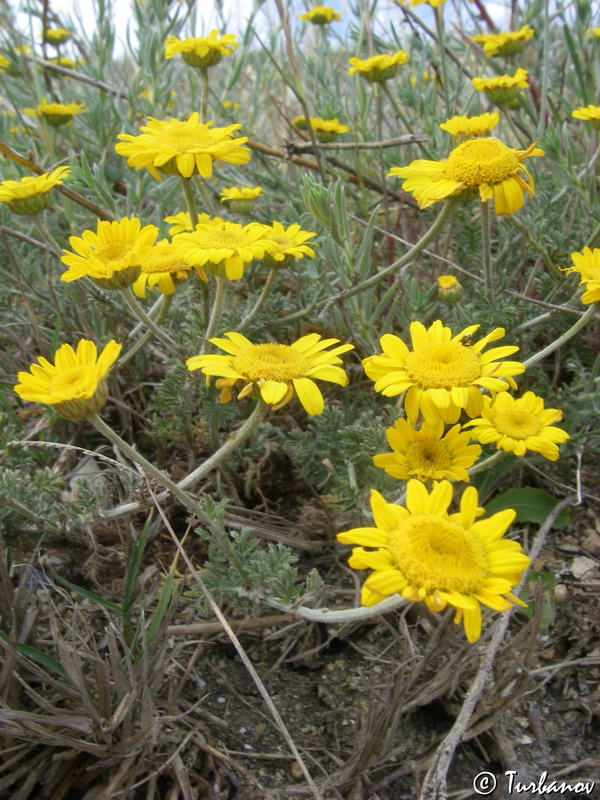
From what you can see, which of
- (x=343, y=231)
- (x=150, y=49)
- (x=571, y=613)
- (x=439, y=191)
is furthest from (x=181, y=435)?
(x=150, y=49)

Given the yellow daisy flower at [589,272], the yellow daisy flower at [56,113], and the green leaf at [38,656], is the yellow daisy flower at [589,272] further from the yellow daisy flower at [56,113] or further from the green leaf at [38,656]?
the yellow daisy flower at [56,113]

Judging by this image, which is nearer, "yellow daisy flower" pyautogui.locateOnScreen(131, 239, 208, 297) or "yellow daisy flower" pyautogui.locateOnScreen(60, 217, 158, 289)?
"yellow daisy flower" pyautogui.locateOnScreen(60, 217, 158, 289)

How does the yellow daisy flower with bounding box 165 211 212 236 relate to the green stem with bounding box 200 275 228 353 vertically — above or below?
above

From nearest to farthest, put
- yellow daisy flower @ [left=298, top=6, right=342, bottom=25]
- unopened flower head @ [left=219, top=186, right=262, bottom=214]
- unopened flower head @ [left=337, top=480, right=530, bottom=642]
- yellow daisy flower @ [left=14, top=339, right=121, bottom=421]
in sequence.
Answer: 1. unopened flower head @ [left=337, top=480, right=530, bottom=642]
2. yellow daisy flower @ [left=14, top=339, right=121, bottom=421]
3. unopened flower head @ [left=219, top=186, right=262, bottom=214]
4. yellow daisy flower @ [left=298, top=6, right=342, bottom=25]

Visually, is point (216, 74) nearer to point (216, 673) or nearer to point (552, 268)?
point (552, 268)

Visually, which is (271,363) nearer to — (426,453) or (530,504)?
(426,453)

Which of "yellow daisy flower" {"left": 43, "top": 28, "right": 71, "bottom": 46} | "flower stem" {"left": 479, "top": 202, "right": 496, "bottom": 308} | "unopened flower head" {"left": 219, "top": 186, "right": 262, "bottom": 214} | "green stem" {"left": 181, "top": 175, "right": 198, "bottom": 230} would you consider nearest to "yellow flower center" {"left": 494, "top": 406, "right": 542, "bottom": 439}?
"flower stem" {"left": 479, "top": 202, "right": 496, "bottom": 308}

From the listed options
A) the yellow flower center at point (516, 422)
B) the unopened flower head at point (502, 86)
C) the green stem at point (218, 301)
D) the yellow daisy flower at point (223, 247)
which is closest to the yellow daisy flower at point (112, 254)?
the yellow daisy flower at point (223, 247)

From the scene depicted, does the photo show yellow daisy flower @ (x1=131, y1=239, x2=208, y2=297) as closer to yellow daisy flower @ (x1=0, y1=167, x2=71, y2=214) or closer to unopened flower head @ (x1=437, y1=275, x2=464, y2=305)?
yellow daisy flower @ (x1=0, y1=167, x2=71, y2=214)
